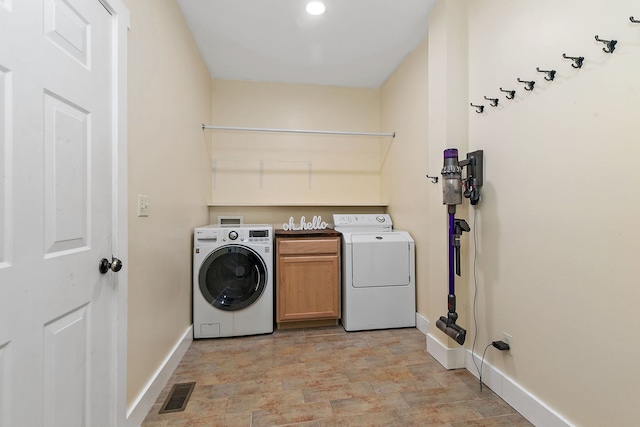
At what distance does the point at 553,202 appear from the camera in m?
1.34

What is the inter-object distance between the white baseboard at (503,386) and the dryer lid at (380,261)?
61cm

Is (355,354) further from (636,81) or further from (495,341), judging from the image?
(636,81)

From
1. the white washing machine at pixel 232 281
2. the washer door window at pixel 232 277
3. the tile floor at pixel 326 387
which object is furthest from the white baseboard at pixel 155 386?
the washer door window at pixel 232 277

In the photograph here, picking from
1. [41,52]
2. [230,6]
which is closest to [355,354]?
[41,52]

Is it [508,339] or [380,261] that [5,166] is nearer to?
[508,339]

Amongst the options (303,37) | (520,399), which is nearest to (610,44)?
(520,399)

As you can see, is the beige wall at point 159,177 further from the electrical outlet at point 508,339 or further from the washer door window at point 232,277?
the electrical outlet at point 508,339

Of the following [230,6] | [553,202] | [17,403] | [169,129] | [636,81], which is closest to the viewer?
[17,403]

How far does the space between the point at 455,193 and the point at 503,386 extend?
116 centimetres

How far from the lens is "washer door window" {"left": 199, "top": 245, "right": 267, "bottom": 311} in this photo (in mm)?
2443

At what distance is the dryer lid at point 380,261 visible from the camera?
102 inches

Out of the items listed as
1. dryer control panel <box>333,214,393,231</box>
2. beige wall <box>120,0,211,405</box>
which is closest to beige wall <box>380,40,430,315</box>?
dryer control panel <box>333,214,393,231</box>

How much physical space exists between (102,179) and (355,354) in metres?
1.99

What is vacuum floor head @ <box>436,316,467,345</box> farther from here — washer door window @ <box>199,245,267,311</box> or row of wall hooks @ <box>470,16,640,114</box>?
washer door window @ <box>199,245,267,311</box>
